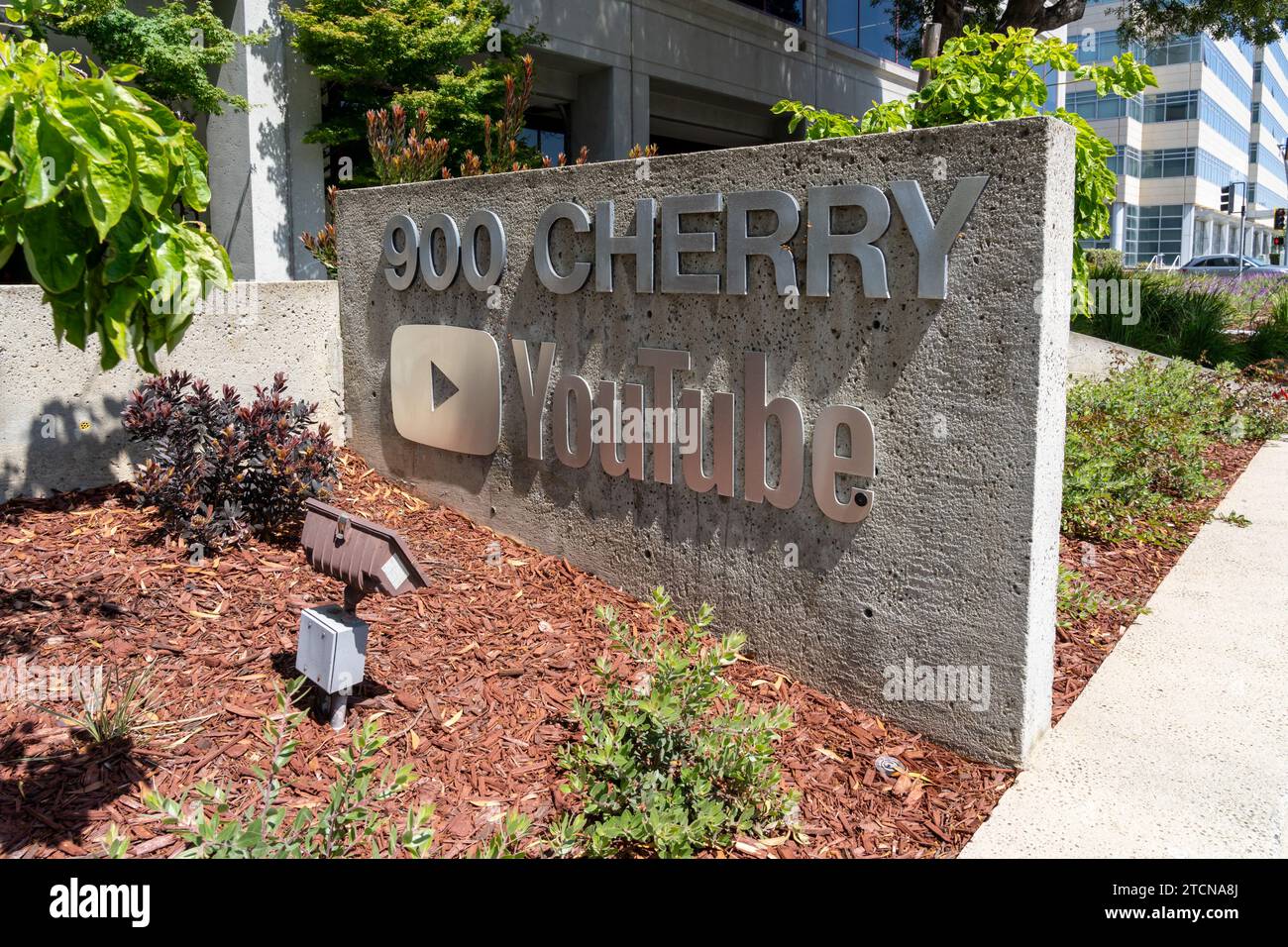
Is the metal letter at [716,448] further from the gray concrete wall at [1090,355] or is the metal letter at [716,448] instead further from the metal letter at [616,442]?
the gray concrete wall at [1090,355]

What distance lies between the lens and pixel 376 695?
152 inches

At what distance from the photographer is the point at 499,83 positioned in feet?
39.1

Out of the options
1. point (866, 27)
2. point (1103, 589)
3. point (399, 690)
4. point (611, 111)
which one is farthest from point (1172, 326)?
point (399, 690)

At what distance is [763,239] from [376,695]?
2382 mm

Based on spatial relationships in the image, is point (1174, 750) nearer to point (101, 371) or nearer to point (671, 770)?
point (671, 770)

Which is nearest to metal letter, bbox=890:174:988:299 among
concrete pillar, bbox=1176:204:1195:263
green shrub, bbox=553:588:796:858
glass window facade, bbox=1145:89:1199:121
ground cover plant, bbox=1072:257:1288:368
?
green shrub, bbox=553:588:796:858

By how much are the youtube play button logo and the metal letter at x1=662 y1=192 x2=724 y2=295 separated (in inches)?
54.8

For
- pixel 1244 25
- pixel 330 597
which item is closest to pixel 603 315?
pixel 330 597

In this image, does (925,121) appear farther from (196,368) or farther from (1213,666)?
(196,368)

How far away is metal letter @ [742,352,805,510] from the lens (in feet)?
13.4

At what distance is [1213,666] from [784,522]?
195cm

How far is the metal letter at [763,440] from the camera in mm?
4090

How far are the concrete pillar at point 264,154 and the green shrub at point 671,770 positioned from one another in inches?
411

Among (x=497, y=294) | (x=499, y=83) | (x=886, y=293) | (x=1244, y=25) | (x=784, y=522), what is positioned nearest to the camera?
(x=886, y=293)
